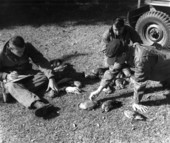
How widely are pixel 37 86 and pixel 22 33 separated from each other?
12.4 ft

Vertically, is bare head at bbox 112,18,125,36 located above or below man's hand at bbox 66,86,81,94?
above

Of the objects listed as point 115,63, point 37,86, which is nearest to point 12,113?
point 37,86

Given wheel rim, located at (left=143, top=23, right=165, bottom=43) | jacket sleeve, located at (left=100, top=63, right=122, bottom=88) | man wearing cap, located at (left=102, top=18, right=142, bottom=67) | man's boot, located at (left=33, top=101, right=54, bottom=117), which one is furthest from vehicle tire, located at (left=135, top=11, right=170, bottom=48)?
man's boot, located at (left=33, top=101, right=54, bottom=117)

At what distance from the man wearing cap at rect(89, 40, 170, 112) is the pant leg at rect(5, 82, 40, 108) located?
1052 mm

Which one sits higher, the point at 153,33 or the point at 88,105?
the point at 153,33

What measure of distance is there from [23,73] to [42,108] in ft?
3.12

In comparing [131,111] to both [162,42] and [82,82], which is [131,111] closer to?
[82,82]

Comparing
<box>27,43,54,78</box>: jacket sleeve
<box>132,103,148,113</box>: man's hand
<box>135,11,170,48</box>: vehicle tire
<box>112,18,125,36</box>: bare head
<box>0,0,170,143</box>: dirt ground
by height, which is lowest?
<box>0,0,170,143</box>: dirt ground

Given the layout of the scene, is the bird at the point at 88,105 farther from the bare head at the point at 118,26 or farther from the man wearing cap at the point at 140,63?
the bare head at the point at 118,26

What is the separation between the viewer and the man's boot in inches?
164

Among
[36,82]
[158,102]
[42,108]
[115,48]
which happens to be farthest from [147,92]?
[36,82]

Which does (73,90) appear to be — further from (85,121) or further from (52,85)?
(85,121)

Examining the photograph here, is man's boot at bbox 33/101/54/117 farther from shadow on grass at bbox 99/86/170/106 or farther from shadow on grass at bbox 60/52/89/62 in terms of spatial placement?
shadow on grass at bbox 60/52/89/62

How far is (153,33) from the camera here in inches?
243
